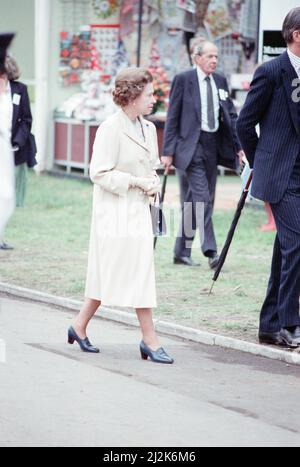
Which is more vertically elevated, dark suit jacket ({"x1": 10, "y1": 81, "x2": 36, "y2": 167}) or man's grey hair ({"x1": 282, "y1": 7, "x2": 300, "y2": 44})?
man's grey hair ({"x1": 282, "y1": 7, "x2": 300, "y2": 44})

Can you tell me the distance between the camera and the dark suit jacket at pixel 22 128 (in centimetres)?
1413

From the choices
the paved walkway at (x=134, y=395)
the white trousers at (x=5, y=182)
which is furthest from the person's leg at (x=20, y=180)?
the white trousers at (x=5, y=182)

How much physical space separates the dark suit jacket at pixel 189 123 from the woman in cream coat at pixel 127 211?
4.16m

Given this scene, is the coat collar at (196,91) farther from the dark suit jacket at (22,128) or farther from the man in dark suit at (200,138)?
the dark suit jacket at (22,128)

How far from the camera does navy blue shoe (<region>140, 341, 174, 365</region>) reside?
847cm

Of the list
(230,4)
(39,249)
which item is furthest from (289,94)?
(230,4)

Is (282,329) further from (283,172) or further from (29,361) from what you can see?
(29,361)

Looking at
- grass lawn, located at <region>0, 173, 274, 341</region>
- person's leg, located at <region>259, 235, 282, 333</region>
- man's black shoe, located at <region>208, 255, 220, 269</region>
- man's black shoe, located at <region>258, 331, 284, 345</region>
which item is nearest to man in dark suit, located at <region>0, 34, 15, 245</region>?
person's leg, located at <region>259, 235, 282, 333</region>

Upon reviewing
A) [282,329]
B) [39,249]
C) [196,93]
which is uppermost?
[196,93]

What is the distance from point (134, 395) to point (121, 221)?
1468 mm

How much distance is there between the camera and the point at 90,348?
8.76m

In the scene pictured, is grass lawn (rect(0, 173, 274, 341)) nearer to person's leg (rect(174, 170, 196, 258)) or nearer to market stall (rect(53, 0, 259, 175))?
person's leg (rect(174, 170, 196, 258))

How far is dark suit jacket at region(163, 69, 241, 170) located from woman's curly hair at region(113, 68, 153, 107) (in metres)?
4.22

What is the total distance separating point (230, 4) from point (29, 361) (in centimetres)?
1459
